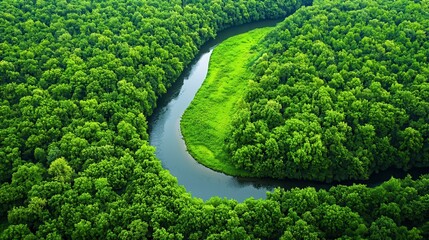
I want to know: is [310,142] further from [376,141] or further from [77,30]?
[77,30]

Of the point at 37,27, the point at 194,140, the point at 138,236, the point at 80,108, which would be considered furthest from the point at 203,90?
the point at 138,236

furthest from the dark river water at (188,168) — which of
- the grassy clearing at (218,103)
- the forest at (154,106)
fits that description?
the forest at (154,106)

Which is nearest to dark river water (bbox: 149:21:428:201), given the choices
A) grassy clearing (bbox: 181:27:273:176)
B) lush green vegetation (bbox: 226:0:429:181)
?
grassy clearing (bbox: 181:27:273:176)

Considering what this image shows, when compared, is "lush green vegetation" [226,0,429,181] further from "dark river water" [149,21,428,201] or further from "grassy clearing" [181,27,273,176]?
"grassy clearing" [181,27,273,176]

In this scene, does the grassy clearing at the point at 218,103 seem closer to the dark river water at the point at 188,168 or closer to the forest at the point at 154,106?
the dark river water at the point at 188,168

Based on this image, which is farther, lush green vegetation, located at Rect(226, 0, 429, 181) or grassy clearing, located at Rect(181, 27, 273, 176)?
grassy clearing, located at Rect(181, 27, 273, 176)

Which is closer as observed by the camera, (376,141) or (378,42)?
(376,141)

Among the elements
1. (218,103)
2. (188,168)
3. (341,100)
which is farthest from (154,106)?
(341,100)
